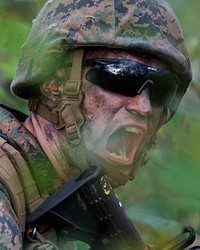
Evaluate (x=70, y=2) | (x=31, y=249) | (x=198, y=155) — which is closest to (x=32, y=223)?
(x=31, y=249)

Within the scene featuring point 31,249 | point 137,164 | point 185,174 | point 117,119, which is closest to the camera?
point 185,174

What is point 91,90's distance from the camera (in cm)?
192

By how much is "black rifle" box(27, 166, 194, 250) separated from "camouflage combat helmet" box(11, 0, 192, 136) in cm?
34

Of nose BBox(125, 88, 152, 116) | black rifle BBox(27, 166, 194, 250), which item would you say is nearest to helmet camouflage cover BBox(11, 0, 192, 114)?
nose BBox(125, 88, 152, 116)

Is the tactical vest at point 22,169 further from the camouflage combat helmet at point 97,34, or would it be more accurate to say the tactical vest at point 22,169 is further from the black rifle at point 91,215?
the camouflage combat helmet at point 97,34

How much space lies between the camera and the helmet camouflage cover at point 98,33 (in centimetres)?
193

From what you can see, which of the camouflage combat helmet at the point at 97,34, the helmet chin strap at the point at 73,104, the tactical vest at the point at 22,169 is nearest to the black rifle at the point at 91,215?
the tactical vest at the point at 22,169

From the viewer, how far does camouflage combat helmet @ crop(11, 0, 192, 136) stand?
1.93m

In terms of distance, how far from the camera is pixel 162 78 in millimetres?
1968

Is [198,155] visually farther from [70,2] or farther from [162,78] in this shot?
[70,2]

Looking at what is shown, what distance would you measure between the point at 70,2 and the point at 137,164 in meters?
0.50

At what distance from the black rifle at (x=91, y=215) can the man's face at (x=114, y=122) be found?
116 mm

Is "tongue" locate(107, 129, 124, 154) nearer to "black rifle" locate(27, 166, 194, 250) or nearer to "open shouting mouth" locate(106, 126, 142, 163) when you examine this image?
"open shouting mouth" locate(106, 126, 142, 163)

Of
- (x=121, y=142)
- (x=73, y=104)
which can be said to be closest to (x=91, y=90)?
(x=73, y=104)
